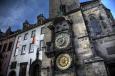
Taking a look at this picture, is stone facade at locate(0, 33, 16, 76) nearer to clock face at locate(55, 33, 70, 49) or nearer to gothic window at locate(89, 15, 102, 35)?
clock face at locate(55, 33, 70, 49)

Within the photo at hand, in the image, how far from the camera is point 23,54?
21.5 m

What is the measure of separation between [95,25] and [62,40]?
5.21m

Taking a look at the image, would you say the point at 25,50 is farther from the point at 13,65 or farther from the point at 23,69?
the point at 23,69

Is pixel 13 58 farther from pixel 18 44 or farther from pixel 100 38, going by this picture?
pixel 100 38

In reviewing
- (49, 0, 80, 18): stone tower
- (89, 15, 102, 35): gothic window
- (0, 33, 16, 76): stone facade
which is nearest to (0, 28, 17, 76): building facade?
(0, 33, 16, 76): stone facade

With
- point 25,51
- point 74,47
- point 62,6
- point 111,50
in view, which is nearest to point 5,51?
point 25,51

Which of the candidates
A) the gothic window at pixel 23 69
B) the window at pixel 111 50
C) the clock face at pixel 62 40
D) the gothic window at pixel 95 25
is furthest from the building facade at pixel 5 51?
the window at pixel 111 50

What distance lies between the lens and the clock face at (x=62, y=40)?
1609 cm

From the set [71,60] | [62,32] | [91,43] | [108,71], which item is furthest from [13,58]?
[108,71]

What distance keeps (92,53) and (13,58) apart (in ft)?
52.1

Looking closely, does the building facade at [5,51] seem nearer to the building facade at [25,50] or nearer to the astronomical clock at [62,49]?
the building facade at [25,50]

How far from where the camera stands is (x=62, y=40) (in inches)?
654

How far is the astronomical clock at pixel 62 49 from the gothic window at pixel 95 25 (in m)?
3.11

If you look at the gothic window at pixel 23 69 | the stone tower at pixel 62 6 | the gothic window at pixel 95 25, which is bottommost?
the gothic window at pixel 23 69
